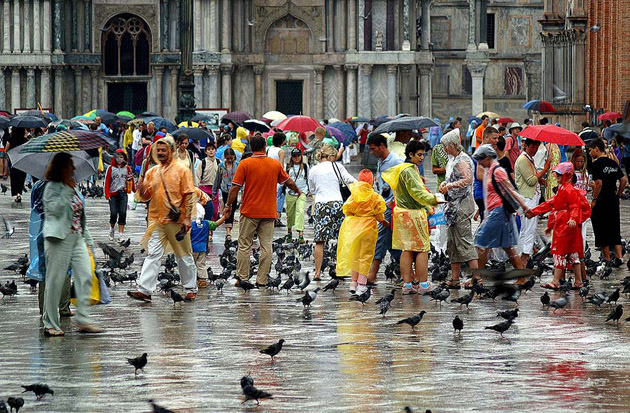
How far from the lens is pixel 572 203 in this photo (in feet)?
49.7

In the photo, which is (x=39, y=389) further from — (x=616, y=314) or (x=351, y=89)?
(x=351, y=89)

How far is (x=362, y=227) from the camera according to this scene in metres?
15.0

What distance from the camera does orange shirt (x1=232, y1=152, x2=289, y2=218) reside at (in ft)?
50.6

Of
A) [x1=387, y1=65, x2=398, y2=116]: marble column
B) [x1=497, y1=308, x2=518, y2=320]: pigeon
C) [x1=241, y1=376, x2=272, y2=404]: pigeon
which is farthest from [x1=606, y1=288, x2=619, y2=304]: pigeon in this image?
[x1=387, y1=65, x2=398, y2=116]: marble column

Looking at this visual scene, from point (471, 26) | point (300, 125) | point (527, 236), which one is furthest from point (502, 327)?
point (471, 26)

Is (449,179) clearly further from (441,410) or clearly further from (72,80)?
(72,80)

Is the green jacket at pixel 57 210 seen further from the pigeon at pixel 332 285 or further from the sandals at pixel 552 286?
the sandals at pixel 552 286

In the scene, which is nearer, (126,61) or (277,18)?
(277,18)

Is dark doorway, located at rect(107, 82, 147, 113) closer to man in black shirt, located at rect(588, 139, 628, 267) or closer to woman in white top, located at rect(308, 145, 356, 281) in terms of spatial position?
man in black shirt, located at rect(588, 139, 628, 267)

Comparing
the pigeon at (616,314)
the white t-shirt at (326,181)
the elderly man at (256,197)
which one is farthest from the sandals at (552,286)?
the elderly man at (256,197)

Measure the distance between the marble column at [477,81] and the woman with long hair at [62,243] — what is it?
49.3m

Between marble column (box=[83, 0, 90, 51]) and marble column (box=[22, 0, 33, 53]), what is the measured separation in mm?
2067

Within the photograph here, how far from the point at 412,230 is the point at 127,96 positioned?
1723 inches

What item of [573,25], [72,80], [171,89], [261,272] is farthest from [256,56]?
[261,272]
